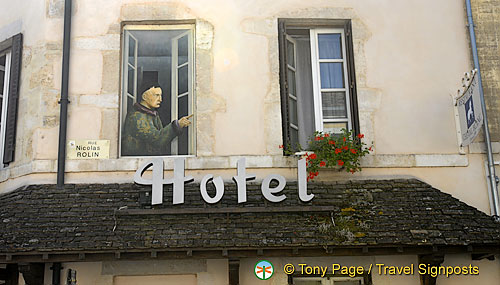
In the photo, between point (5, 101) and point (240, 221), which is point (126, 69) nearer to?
point (5, 101)

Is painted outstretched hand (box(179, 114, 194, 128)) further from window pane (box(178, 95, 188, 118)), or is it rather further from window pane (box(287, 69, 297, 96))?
window pane (box(287, 69, 297, 96))

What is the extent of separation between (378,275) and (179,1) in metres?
4.93

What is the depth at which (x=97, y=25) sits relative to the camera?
28.6 ft

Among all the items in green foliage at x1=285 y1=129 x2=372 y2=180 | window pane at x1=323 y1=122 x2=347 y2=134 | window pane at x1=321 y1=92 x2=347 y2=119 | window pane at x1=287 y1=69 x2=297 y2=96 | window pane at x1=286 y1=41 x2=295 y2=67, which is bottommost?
green foliage at x1=285 y1=129 x2=372 y2=180

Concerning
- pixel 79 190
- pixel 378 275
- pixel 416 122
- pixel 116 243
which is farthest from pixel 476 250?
pixel 79 190

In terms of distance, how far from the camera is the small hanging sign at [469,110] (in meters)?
7.66

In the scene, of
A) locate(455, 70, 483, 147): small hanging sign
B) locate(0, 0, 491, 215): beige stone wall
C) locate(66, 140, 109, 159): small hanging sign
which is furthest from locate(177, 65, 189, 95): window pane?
locate(455, 70, 483, 147): small hanging sign

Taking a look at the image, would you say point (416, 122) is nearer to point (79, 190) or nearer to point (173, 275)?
point (173, 275)

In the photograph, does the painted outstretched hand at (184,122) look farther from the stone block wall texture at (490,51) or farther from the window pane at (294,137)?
the stone block wall texture at (490,51)

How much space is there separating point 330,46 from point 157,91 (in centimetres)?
276

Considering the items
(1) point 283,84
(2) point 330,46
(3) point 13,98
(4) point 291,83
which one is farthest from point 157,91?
(2) point 330,46

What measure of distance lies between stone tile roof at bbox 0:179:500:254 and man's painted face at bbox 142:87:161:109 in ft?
4.65

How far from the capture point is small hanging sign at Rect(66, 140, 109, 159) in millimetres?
8141

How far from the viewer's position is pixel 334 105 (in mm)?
8789
